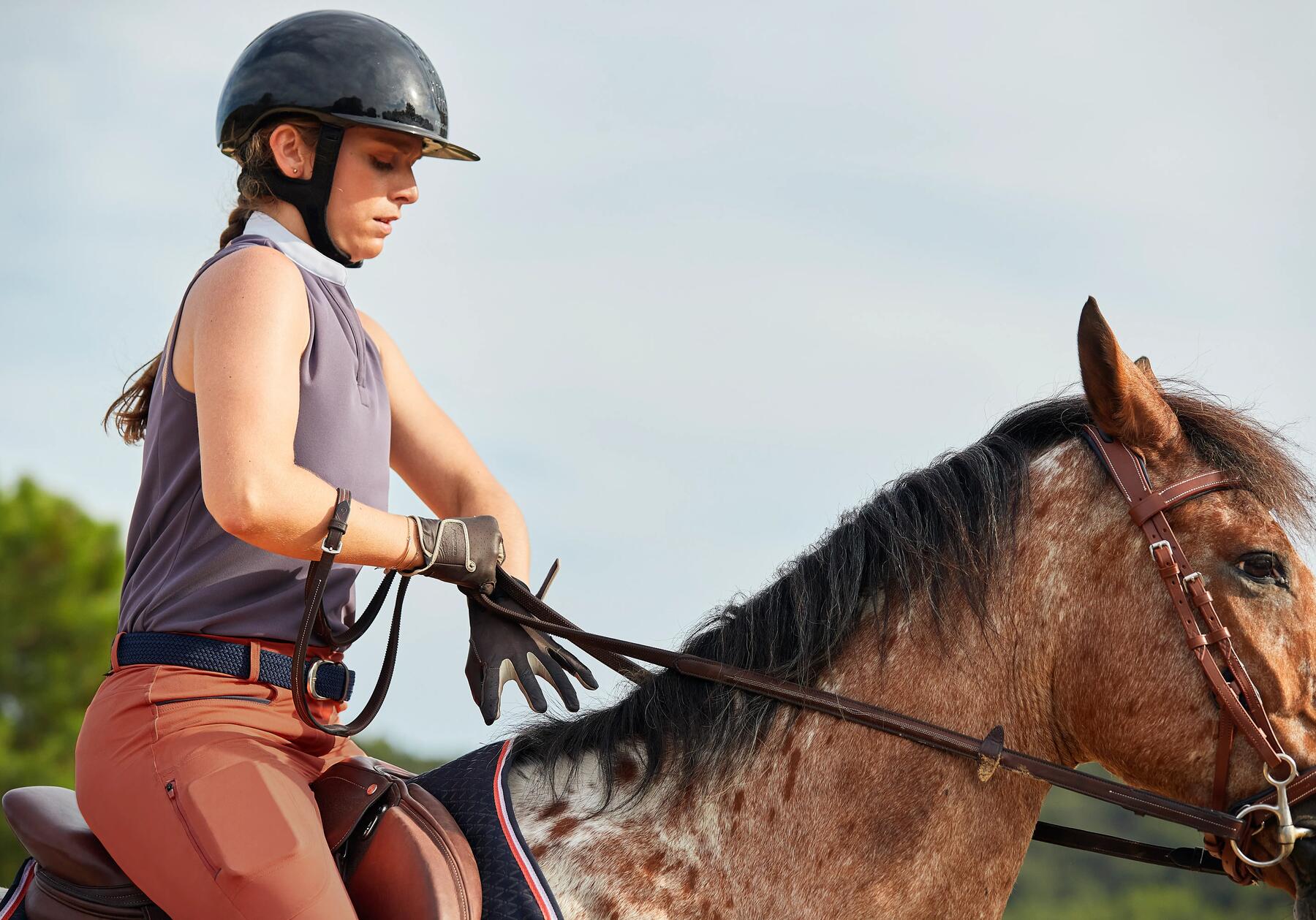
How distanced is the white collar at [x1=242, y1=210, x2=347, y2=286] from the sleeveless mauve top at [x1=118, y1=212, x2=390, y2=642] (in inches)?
2.5

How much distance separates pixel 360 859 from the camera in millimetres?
2717

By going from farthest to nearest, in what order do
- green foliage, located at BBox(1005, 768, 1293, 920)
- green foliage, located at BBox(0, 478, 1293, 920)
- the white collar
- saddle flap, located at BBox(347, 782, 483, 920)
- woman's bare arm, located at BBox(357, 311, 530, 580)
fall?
green foliage, located at BBox(1005, 768, 1293, 920) < green foliage, located at BBox(0, 478, 1293, 920) < woman's bare arm, located at BBox(357, 311, 530, 580) < the white collar < saddle flap, located at BBox(347, 782, 483, 920)

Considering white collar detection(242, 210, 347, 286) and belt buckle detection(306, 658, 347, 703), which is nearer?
belt buckle detection(306, 658, 347, 703)

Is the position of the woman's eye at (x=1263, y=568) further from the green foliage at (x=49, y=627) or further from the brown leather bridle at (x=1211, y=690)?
the green foliage at (x=49, y=627)

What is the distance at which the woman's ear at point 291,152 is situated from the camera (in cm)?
314

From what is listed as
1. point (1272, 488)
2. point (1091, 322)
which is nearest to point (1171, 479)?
point (1272, 488)

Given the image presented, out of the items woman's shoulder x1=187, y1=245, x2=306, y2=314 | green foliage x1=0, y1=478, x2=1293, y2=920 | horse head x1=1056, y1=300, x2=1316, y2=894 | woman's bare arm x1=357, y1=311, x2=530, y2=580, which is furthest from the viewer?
green foliage x1=0, y1=478, x2=1293, y2=920

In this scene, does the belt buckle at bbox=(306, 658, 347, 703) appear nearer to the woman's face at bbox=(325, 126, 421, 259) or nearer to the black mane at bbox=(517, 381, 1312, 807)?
the black mane at bbox=(517, 381, 1312, 807)

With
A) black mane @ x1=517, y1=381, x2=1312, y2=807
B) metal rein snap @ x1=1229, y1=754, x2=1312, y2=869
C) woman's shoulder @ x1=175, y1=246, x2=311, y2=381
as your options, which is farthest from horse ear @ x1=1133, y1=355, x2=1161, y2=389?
woman's shoulder @ x1=175, y1=246, x2=311, y2=381

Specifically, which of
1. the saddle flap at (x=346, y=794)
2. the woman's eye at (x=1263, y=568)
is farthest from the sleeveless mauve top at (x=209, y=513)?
the woman's eye at (x=1263, y=568)

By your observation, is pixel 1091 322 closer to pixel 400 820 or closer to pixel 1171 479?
pixel 1171 479

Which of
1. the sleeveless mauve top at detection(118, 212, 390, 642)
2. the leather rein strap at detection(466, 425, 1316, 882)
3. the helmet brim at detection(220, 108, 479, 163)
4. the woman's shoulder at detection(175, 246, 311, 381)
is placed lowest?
the leather rein strap at detection(466, 425, 1316, 882)

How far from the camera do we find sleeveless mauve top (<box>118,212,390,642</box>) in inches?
110

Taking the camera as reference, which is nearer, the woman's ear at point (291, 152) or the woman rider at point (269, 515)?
the woman rider at point (269, 515)
